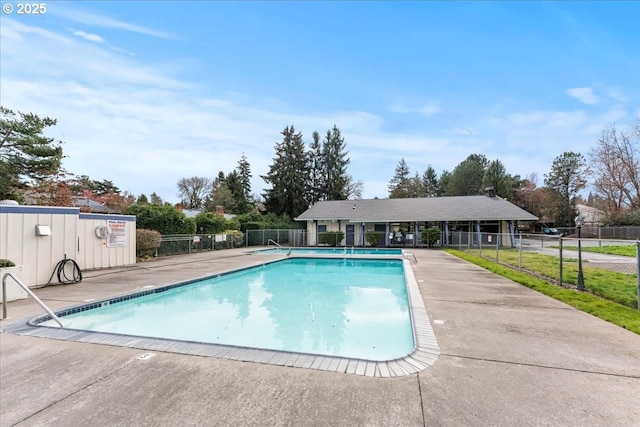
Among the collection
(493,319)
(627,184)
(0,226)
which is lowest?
(493,319)

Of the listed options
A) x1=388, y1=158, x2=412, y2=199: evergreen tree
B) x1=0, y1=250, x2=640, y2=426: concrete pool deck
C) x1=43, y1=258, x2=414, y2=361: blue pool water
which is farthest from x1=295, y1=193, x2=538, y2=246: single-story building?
x1=388, y1=158, x2=412, y2=199: evergreen tree

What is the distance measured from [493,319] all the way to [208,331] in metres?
4.73

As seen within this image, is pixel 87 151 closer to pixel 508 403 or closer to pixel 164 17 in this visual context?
pixel 164 17

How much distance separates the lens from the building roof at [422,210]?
22.3 meters

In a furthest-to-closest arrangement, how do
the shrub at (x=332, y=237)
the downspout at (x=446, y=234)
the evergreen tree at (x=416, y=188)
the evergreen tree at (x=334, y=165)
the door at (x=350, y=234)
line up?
the evergreen tree at (x=416, y=188), the evergreen tree at (x=334, y=165), the door at (x=350, y=234), the shrub at (x=332, y=237), the downspout at (x=446, y=234)

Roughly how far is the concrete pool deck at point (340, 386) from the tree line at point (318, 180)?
20254mm

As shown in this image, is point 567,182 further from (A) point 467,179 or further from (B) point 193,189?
(B) point 193,189

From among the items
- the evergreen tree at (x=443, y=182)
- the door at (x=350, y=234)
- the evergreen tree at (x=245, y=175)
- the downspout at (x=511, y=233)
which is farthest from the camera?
the evergreen tree at (x=443, y=182)

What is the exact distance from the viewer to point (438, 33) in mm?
12492

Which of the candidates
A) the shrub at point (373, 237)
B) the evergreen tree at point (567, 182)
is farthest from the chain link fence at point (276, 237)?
the evergreen tree at point (567, 182)

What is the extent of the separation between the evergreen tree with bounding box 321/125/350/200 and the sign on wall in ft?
99.2

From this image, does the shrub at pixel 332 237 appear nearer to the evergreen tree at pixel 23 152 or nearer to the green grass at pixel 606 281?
the green grass at pixel 606 281

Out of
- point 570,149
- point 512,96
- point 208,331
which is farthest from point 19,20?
point 570,149

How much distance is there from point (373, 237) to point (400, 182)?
27846mm
